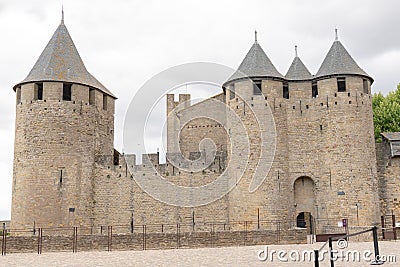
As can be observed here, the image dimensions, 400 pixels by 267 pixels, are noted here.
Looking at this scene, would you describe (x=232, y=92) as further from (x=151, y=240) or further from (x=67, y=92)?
(x=151, y=240)

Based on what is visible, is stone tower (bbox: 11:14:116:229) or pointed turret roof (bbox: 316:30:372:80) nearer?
stone tower (bbox: 11:14:116:229)

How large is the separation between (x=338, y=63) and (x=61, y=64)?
13.8 meters

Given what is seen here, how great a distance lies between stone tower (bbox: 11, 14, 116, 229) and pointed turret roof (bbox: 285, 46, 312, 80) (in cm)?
1001

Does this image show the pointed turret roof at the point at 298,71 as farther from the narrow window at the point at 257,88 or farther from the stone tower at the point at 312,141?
the narrow window at the point at 257,88

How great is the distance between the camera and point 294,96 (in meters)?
26.2

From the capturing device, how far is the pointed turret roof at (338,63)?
2564cm

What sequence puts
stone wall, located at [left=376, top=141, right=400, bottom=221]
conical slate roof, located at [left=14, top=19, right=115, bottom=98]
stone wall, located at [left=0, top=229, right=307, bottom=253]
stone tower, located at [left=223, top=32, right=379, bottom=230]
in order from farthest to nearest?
stone wall, located at [left=376, top=141, right=400, bottom=221] → conical slate roof, located at [left=14, top=19, right=115, bottom=98] → stone tower, located at [left=223, top=32, right=379, bottom=230] → stone wall, located at [left=0, top=229, right=307, bottom=253]

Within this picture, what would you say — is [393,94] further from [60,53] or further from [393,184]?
[60,53]

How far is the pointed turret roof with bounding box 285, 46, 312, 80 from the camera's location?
26677mm

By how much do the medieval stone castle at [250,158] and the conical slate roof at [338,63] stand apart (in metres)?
0.06

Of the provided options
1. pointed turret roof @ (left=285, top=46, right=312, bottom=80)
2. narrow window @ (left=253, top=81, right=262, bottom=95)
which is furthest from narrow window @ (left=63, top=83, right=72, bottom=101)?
pointed turret roof @ (left=285, top=46, right=312, bottom=80)

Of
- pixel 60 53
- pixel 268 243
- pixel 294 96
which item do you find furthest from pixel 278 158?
pixel 60 53

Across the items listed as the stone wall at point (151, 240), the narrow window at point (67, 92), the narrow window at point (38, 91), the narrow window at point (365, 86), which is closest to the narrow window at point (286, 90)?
Result: the narrow window at point (365, 86)

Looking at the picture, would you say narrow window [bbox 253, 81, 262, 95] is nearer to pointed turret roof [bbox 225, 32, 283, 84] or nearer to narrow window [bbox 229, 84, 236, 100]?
pointed turret roof [bbox 225, 32, 283, 84]
